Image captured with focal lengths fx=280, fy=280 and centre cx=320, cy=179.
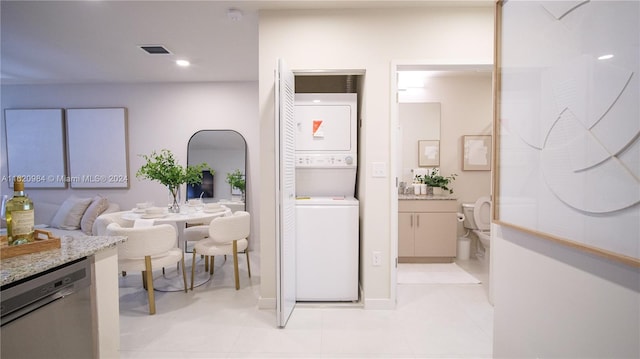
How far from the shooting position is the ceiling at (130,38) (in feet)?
7.55

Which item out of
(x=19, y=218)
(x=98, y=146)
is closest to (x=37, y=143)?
(x=98, y=146)

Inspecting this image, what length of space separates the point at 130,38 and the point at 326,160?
7.68 feet

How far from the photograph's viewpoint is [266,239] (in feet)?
8.05

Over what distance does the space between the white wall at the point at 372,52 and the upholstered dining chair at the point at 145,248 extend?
85cm

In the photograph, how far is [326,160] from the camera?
2.62 meters

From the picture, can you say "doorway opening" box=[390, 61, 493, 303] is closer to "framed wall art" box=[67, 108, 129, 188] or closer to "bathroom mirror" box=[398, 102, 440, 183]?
"bathroom mirror" box=[398, 102, 440, 183]

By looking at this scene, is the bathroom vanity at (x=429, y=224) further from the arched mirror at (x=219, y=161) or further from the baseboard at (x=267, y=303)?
the arched mirror at (x=219, y=161)

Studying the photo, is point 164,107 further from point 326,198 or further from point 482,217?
point 482,217

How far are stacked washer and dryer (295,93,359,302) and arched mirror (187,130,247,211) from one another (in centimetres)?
179

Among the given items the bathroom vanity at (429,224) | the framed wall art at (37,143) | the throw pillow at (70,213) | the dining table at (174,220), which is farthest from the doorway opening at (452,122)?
the framed wall art at (37,143)

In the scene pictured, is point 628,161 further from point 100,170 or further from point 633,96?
point 100,170

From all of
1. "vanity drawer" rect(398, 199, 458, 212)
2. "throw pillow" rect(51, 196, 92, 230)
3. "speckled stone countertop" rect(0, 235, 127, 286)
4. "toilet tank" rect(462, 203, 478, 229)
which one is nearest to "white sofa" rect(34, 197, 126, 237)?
"throw pillow" rect(51, 196, 92, 230)

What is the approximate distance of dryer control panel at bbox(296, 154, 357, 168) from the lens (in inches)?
103

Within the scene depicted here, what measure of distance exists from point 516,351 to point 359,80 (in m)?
2.32
